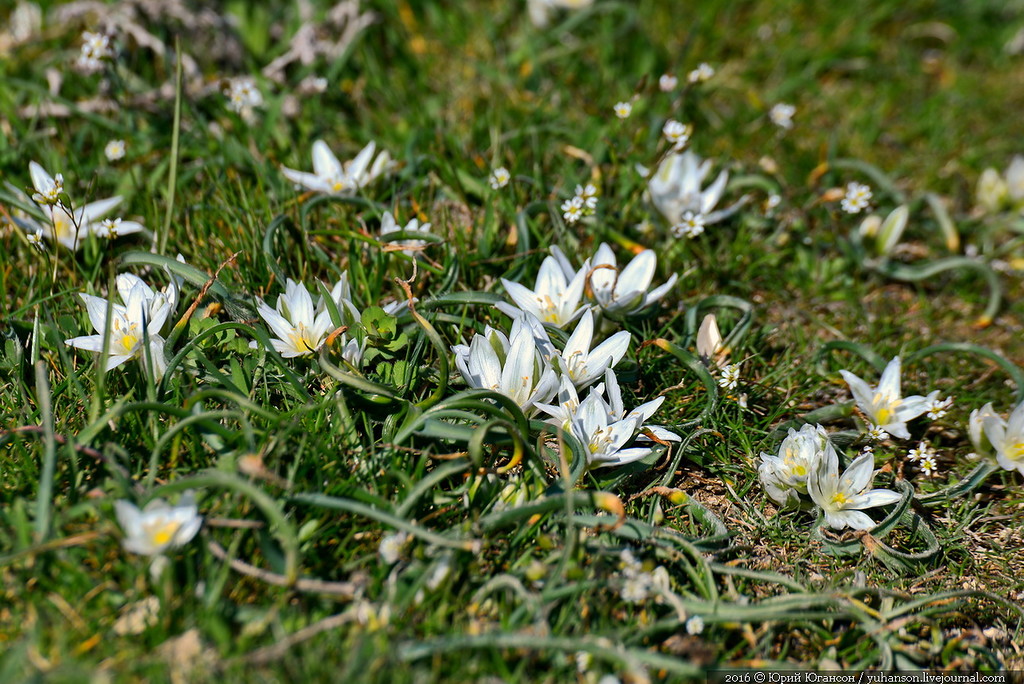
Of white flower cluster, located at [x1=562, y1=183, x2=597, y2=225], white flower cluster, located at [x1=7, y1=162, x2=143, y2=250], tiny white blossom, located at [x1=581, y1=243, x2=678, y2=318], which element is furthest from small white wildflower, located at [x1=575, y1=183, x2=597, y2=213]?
white flower cluster, located at [x1=7, y1=162, x2=143, y2=250]

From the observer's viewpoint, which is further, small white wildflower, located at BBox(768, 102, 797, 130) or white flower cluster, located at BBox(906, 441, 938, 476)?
small white wildflower, located at BBox(768, 102, 797, 130)

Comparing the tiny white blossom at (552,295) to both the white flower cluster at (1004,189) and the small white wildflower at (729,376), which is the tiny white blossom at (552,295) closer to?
the small white wildflower at (729,376)

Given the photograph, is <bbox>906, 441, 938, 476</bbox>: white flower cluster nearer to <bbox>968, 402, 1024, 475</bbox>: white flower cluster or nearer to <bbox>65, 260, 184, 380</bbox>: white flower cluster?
<bbox>968, 402, 1024, 475</bbox>: white flower cluster

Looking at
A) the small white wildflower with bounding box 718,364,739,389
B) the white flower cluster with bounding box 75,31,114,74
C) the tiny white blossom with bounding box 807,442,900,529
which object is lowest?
the tiny white blossom with bounding box 807,442,900,529

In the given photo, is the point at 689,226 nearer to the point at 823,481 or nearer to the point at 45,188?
the point at 823,481

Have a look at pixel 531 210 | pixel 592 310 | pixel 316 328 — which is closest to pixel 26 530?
pixel 316 328

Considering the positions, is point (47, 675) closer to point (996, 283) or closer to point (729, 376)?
point (729, 376)

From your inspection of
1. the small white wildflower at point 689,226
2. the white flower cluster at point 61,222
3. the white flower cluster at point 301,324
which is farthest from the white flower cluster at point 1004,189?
the white flower cluster at point 61,222

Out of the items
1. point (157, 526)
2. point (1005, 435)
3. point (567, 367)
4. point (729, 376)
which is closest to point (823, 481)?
point (729, 376)
